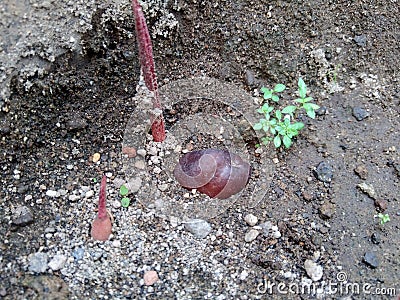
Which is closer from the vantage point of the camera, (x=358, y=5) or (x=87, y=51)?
(x=87, y=51)

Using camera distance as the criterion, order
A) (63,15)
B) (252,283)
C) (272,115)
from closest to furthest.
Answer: (252,283)
(63,15)
(272,115)

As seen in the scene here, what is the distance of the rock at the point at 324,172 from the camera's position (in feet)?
6.70

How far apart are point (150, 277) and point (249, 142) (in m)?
0.68

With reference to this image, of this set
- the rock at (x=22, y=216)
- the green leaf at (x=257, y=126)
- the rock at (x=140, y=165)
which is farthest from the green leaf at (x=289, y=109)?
the rock at (x=22, y=216)

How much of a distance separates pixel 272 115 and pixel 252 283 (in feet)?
2.32

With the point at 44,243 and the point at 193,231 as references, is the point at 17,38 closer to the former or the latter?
the point at 44,243

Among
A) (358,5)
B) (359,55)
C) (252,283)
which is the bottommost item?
(252,283)

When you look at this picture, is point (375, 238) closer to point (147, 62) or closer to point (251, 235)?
point (251, 235)

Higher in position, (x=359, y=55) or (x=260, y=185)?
(x=359, y=55)

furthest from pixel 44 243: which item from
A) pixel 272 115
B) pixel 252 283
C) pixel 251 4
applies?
pixel 251 4

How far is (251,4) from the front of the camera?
2.24 metres

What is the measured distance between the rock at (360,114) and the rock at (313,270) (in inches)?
25.7

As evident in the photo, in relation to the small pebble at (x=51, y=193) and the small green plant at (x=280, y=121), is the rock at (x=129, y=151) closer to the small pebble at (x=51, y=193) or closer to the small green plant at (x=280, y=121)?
the small pebble at (x=51, y=193)

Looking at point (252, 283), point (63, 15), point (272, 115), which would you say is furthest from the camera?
point (272, 115)
